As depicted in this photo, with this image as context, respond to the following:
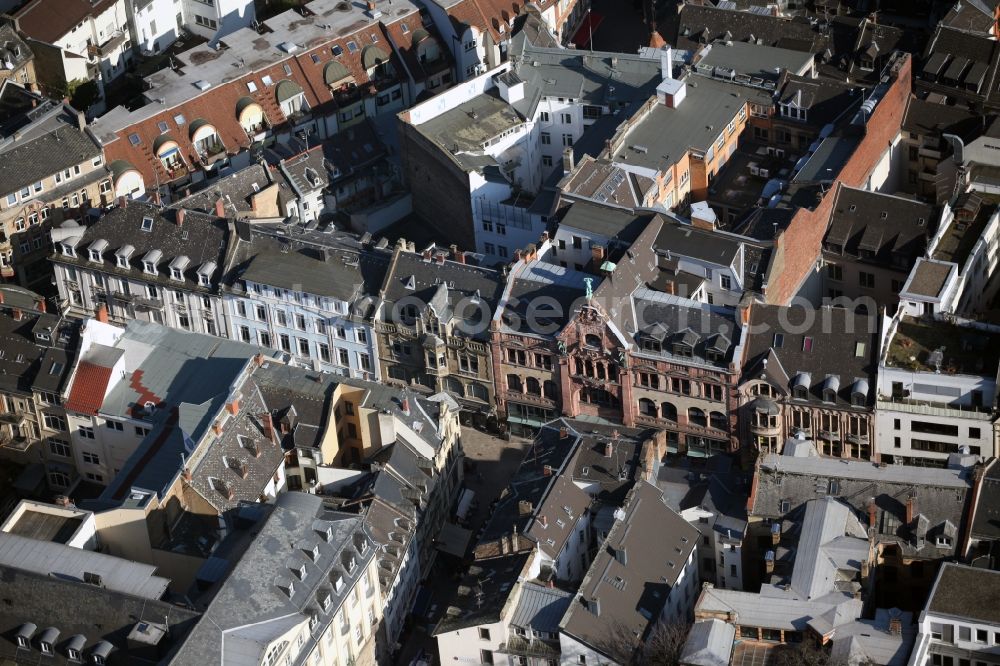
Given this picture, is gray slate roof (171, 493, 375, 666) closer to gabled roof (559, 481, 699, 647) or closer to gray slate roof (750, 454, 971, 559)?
gabled roof (559, 481, 699, 647)

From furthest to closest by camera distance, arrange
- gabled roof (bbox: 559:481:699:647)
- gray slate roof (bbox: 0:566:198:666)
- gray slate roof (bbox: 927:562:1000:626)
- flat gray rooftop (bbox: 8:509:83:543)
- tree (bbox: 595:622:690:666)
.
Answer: flat gray rooftop (bbox: 8:509:83:543)
gabled roof (bbox: 559:481:699:647)
tree (bbox: 595:622:690:666)
gray slate roof (bbox: 927:562:1000:626)
gray slate roof (bbox: 0:566:198:666)

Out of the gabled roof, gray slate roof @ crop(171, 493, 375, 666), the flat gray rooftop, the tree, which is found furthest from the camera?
the flat gray rooftop

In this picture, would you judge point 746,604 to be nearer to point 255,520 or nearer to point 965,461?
point 965,461

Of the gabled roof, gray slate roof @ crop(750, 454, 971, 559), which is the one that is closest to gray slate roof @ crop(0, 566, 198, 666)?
the gabled roof

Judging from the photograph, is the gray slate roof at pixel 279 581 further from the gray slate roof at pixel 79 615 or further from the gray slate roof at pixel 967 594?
the gray slate roof at pixel 967 594

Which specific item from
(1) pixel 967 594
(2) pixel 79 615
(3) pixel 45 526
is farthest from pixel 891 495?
(3) pixel 45 526

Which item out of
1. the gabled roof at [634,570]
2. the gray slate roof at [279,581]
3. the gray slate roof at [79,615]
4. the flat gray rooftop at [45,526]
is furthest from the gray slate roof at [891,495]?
the flat gray rooftop at [45,526]

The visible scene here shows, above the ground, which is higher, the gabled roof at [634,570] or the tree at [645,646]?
the gabled roof at [634,570]

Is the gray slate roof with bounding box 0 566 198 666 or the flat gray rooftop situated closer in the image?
the gray slate roof with bounding box 0 566 198 666

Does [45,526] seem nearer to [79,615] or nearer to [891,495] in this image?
[79,615]

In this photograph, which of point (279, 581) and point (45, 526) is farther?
point (45, 526)

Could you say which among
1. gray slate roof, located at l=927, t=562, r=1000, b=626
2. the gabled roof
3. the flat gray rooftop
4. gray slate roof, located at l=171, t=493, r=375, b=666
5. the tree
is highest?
gray slate roof, located at l=171, t=493, r=375, b=666

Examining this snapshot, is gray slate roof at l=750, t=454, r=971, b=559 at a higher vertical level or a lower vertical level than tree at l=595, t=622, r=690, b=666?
higher
